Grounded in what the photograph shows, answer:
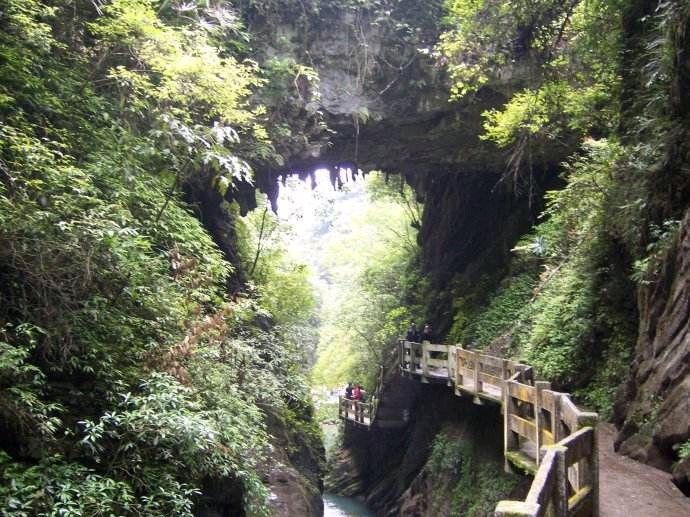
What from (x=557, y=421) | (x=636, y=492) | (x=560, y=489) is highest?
(x=557, y=421)

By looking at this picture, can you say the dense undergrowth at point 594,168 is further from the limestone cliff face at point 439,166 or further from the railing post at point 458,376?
the railing post at point 458,376

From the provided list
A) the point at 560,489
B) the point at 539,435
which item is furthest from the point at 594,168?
the point at 560,489

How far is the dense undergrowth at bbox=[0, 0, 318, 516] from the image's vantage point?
18.1ft

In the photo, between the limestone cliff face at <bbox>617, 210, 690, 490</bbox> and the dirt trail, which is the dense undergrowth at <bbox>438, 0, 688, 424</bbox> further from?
the dirt trail

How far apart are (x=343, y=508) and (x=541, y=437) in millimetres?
17361

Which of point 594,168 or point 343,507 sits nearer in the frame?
point 594,168

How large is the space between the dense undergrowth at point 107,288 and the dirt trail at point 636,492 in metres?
3.75

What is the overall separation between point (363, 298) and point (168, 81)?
60.4 feet

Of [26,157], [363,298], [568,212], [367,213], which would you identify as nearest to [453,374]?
[568,212]

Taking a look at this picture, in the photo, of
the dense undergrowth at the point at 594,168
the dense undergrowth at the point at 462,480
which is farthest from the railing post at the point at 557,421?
the dense undergrowth at the point at 462,480

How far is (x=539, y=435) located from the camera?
6898 mm

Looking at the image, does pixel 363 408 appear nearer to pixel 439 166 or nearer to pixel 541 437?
pixel 439 166

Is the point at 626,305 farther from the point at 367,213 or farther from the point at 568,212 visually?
the point at 367,213

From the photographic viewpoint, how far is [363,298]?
26547 mm
